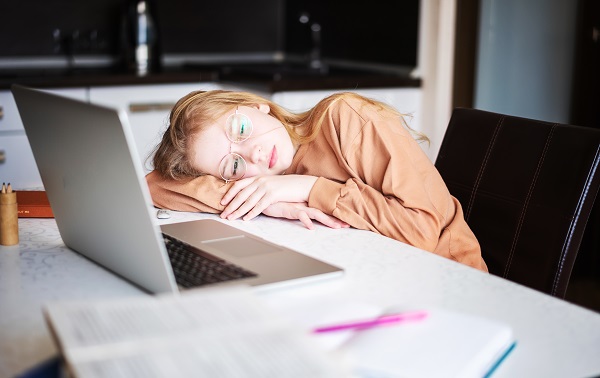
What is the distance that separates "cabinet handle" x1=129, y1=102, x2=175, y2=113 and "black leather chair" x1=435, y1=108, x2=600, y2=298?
5.51 ft

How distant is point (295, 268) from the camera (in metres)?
1.11


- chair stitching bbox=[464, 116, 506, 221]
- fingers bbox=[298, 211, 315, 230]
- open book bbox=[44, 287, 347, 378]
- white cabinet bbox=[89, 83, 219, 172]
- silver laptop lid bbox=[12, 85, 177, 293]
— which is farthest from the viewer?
white cabinet bbox=[89, 83, 219, 172]

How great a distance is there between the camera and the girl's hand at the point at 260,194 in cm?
148

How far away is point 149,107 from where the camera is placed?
3.13m

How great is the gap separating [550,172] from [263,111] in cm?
59

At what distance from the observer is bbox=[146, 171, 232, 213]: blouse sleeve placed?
153 cm

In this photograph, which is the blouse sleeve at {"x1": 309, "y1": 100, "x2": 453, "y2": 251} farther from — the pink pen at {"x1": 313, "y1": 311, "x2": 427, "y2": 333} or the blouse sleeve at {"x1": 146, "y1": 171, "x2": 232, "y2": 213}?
the pink pen at {"x1": 313, "y1": 311, "x2": 427, "y2": 333}

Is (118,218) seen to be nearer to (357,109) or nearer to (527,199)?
(357,109)

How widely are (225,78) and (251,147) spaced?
5.95ft

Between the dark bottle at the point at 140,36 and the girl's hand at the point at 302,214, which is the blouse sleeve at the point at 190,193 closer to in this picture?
the girl's hand at the point at 302,214

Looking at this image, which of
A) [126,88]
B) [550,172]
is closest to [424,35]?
[126,88]

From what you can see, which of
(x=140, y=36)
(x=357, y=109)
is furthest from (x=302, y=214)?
(x=140, y=36)

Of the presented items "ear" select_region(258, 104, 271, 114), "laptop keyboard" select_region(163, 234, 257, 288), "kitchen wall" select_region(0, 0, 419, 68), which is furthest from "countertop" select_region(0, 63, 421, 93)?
"laptop keyboard" select_region(163, 234, 257, 288)

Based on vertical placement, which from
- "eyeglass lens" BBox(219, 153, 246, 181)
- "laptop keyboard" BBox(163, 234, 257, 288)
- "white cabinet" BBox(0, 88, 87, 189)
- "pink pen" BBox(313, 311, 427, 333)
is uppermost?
"eyeglass lens" BBox(219, 153, 246, 181)
